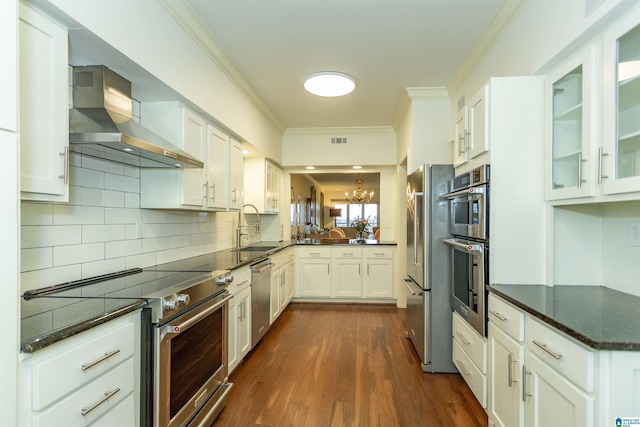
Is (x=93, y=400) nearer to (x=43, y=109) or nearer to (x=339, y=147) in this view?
(x=43, y=109)

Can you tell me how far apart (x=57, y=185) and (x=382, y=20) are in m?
2.24

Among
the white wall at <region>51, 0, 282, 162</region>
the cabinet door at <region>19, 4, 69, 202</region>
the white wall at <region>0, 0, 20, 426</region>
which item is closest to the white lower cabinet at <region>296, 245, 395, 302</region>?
the white wall at <region>51, 0, 282, 162</region>

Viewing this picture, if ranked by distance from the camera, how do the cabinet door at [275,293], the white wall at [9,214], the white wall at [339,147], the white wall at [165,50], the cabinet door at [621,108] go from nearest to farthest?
1. the white wall at [9,214]
2. the cabinet door at [621,108]
3. the white wall at [165,50]
4. the cabinet door at [275,293]
5. the white wall at [339,147]

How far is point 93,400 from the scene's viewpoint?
49.6 inches

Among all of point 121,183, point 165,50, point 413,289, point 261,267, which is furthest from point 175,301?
point 413,289

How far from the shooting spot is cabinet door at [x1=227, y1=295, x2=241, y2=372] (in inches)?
103

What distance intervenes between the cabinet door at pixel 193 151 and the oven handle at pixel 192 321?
78cm

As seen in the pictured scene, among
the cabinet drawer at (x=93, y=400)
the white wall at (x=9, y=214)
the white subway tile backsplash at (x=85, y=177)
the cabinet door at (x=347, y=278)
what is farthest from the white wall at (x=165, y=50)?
the cabinet door at (x=347, y=278)

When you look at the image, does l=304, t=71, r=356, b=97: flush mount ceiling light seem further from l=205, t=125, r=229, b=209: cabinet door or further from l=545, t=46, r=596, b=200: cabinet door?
l=545, t=46, r=596, b=200: cabinet door

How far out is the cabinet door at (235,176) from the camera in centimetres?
330

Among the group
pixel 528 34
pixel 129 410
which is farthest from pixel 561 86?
pixel 129 410

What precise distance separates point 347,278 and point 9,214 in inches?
173

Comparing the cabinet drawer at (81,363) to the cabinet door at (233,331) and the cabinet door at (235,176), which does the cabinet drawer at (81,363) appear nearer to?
the cabinet door at (233,331)

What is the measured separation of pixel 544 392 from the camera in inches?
55.9
